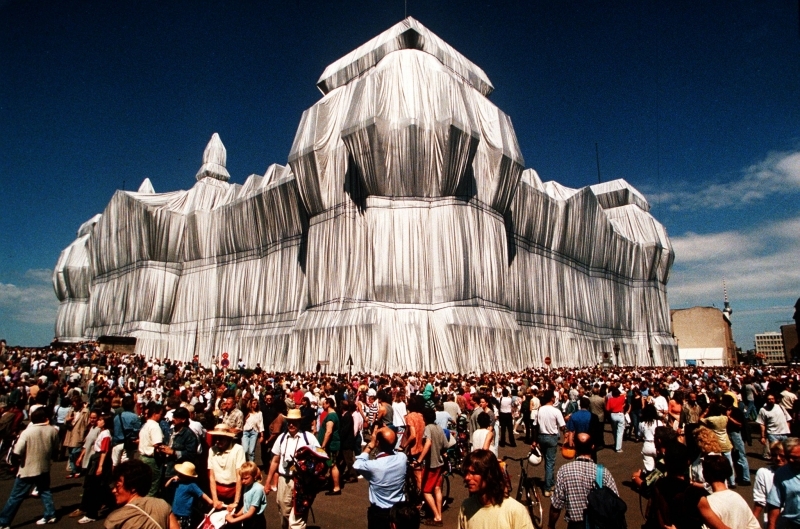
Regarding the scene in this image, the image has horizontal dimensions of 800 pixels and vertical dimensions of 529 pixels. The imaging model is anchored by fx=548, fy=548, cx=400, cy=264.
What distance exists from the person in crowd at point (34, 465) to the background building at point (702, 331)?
71513 millimetres

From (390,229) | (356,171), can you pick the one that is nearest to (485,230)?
(390,229)

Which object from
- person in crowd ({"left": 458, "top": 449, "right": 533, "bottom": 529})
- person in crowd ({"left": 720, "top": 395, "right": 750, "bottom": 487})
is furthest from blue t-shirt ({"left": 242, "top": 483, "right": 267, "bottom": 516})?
person in crowd ({"left": 720, "top": 395, "right": 750, "bottom": 487})

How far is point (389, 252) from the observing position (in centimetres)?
3116

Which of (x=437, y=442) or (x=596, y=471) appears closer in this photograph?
(x=596, y=471)

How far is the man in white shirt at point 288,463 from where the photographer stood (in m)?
5.77

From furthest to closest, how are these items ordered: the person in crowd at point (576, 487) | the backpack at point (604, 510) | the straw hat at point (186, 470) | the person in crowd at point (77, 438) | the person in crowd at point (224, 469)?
the person in crowd at point (77, 438), the person in crowd at point (224, 469), the straw hat at point (186, 470), the person in crowd at point (576, 487), the backpack at point (604, 510)

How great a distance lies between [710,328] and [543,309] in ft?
130

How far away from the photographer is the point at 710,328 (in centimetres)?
7125

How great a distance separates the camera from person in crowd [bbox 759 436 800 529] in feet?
14.4

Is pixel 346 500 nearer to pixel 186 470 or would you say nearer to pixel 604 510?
pixel 186 470

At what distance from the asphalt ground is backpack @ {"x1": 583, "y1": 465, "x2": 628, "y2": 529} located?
127 inches

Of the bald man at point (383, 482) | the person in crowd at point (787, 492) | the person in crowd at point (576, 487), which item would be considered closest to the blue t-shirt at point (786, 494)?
the person in crowd at point (787, 492)

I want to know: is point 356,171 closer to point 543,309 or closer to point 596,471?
point 543,309

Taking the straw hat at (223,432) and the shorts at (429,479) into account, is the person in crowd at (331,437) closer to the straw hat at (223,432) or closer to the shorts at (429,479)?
the shorts at (429,479)
